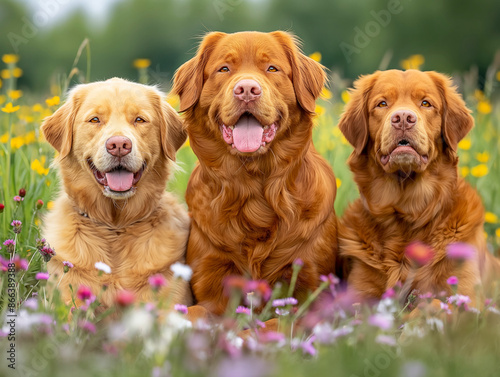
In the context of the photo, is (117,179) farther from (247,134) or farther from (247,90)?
(247,90)

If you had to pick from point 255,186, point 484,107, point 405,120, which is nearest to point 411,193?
point 405,120

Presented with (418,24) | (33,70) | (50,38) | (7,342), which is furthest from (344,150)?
(50,38)

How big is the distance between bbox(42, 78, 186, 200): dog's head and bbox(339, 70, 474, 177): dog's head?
116 cm

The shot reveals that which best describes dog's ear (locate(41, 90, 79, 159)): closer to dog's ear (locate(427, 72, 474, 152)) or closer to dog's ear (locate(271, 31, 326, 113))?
dog's ear (locate(271, 31, 326, 113))

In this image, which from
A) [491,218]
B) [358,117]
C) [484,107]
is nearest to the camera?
[358,117]

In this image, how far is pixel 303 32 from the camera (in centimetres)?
2566

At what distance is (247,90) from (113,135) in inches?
29.5

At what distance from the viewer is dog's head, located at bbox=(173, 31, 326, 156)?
3.28 meters

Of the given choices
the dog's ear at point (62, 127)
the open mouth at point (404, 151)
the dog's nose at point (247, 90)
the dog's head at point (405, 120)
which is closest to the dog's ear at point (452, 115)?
the dog's head at point (405, 120)

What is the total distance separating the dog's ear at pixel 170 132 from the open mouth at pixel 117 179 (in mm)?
302

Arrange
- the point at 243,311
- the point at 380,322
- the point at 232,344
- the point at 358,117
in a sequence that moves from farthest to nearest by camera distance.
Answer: the point at 358,117
the point at 243,311
the point at 232,344
the point at 380,322

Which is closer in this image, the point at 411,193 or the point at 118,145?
the point at 118,145

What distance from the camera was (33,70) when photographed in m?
29.1

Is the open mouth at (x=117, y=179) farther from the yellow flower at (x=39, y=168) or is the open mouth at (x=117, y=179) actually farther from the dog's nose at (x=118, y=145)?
the yellow flower at (x=39, y=168)
